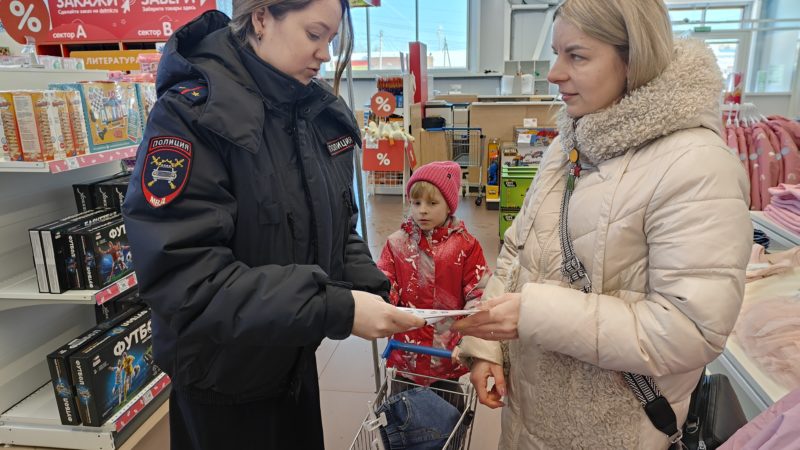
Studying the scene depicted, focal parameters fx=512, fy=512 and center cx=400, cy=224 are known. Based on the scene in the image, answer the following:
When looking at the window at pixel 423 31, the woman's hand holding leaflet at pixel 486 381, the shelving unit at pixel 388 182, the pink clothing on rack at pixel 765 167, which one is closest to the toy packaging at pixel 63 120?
the woman's hand holding leaflet at pixel 486 381

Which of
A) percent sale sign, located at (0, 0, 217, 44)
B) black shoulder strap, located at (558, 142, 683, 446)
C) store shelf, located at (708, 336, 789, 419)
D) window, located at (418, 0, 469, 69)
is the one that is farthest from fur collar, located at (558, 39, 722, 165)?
window, located at (418, 0, 469, 69)

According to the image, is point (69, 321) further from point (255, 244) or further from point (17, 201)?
point (255, 244)

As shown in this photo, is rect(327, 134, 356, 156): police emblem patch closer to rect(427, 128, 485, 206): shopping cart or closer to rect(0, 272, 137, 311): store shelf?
rect(0, 272, 137, 311): store shelf

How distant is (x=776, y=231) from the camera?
2.25 meters

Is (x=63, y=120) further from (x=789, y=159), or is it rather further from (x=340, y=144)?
(x=789, y=159)

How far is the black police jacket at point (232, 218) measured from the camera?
1.04 metres

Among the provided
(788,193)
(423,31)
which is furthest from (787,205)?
(423,31)

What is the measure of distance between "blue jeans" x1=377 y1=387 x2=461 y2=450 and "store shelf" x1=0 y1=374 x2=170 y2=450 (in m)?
1.65

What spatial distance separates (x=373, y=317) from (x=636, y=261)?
60cm

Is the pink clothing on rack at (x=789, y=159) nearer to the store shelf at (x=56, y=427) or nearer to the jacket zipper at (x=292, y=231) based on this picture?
the jacket zipper at (x=292, y=231)

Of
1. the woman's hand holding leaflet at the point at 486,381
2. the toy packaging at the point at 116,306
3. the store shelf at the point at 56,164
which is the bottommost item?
the toy packaging at the point at 116,306

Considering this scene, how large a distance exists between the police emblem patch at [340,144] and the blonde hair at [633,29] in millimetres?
647

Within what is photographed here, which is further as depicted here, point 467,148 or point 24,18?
point 467,148

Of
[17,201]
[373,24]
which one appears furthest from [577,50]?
[373,24]
